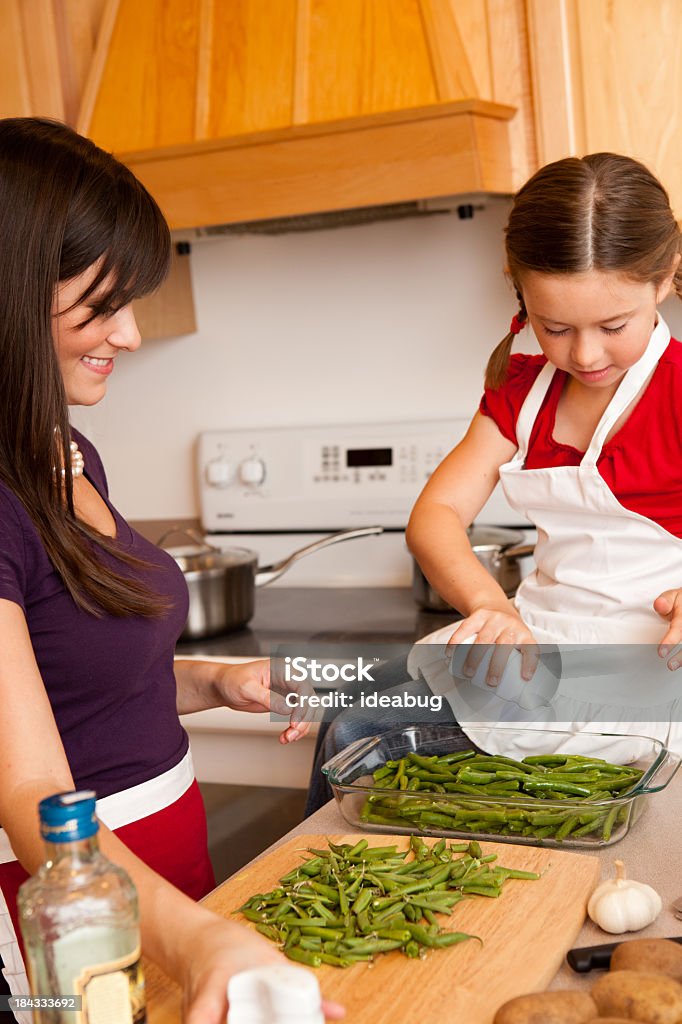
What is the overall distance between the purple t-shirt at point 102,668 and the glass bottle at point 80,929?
40 centimetres

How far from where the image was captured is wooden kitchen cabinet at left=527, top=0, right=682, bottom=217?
5.69 ft

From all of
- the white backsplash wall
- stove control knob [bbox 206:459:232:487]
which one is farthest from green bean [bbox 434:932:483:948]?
stove control knob [bbox 206:459:232:487]

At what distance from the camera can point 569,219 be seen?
1.17 meters

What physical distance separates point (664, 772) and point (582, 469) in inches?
16.7

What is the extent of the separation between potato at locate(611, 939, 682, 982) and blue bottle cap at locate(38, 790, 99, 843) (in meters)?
0.37

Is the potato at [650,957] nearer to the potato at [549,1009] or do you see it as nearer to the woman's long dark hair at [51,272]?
the potato at [549,1009]

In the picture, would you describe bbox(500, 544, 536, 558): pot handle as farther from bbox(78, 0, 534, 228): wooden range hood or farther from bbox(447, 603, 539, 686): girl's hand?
bbox(447, 603, 539, 686): girl's hand

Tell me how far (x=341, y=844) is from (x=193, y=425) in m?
1.69

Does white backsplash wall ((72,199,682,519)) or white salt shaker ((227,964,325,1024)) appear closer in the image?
white salt shaker ((227,964,325,1024))

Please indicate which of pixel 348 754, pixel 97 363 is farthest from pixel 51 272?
pixel 348 754

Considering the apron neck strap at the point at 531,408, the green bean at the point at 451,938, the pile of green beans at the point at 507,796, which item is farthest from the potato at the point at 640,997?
the apron neck strap at the point at 531,408

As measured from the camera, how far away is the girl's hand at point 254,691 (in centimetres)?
110

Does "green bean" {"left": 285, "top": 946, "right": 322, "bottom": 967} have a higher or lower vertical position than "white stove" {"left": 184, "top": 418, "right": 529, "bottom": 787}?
lower

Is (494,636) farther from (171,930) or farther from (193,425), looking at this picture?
(193,425)
